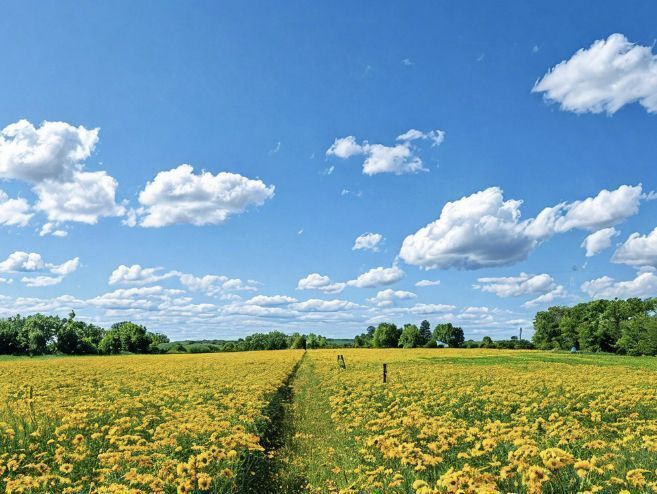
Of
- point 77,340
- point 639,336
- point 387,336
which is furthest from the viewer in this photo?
point 387,336

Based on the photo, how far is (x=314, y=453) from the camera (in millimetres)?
14102

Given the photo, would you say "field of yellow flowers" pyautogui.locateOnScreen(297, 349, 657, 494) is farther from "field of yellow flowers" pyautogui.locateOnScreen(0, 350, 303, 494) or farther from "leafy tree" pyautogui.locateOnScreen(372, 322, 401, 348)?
"leafy tree" pyautogui.locateOnScreen(372, 322, 401, 348)

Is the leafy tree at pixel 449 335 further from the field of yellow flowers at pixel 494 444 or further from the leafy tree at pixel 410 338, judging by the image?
the field of yellow flowers at pixel 494 444

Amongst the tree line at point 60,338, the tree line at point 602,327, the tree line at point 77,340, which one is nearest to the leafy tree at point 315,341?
the tree line at point 77,340

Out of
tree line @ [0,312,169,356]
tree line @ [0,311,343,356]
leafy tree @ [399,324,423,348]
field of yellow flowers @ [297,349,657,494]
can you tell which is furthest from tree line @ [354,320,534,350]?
field of yellow flowers @ [297,349,657,494]

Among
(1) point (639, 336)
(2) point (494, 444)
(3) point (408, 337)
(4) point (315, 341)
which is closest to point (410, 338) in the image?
(3) point (408, 337)

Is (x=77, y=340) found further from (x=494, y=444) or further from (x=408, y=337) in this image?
(x=494, y=444)

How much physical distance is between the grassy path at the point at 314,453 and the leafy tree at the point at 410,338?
121599mm

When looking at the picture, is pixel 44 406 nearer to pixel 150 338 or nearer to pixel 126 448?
pixel 126 448

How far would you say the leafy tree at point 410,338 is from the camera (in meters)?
140

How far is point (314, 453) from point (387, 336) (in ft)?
442

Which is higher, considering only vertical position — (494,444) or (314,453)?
(494,444)

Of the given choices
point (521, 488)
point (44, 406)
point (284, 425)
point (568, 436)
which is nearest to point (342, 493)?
point (521, 488)

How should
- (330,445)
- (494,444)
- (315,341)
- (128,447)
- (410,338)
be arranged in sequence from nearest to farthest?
(494,444) → (128,447) → (330,445) → (410,338) → (315,341)
